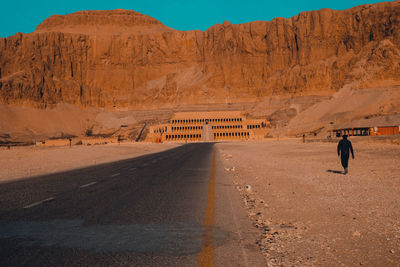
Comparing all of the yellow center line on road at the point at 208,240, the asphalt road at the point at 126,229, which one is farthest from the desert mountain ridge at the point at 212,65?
the yellow center line on road at the point at 208,240

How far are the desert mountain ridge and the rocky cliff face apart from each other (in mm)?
423

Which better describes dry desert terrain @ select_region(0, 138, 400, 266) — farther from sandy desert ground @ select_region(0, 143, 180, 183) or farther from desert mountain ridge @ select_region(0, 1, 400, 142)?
desert mountain ridge @ select_region(0, 1, 400, 142)

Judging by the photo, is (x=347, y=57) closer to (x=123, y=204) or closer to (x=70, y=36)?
(x=70, y=36)

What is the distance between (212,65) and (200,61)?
842 cm

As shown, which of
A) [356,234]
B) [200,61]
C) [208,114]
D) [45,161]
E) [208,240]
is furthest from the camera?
[200,61]

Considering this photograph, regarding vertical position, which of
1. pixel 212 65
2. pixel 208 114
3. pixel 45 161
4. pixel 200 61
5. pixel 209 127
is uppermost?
pixel 200 61

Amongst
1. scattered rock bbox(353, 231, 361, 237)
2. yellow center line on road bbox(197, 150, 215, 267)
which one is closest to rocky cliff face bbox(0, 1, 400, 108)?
yellow center line on road bbox(197, 150, 215, 267)

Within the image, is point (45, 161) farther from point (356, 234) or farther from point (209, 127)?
point (209, 127)

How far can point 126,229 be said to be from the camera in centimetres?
654

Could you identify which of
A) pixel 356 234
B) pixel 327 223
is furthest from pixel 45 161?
pixel 356 234

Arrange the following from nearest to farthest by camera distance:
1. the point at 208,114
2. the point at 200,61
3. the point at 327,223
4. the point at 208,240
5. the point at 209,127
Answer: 1. the point at 208,240
2. the point at 327,223
3. the point at 209,127
4. the point at 208,114
5. the point at 200,61

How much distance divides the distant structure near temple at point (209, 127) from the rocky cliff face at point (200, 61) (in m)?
19.5

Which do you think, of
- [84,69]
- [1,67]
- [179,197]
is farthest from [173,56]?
[179,197]

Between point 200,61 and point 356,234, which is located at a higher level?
point 200,61
